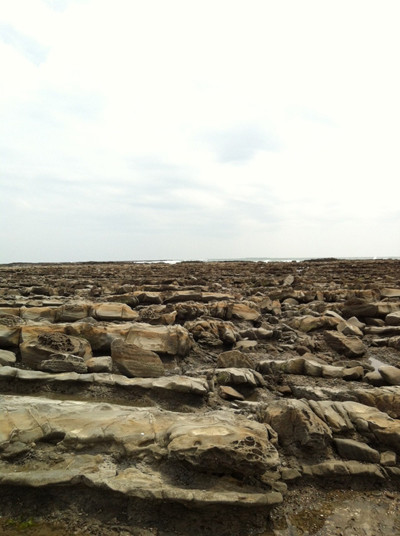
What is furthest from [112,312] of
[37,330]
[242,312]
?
[242,312]

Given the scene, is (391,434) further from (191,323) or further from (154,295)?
(154,295)

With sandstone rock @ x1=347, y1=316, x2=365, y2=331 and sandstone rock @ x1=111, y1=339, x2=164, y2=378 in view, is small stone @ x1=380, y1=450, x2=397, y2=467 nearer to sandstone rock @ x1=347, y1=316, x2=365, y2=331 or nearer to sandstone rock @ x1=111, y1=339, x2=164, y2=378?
sandstone rock @ x1=111, y1=339, x2=164, y2=378

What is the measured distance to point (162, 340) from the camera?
5.80 metres

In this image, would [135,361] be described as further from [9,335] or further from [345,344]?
[345,344]

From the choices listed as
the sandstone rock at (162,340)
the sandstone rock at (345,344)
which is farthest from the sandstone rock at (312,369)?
the sandstone rock at (162,340)

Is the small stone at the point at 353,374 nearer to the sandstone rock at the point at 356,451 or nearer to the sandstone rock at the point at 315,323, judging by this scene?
the sandstone rock at the point at 356,451

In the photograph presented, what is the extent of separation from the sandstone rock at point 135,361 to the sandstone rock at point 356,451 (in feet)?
8.68

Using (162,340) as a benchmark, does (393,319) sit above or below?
above

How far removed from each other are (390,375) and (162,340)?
360cm

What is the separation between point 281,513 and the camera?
8.96 ft

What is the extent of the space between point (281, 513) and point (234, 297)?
7315mm

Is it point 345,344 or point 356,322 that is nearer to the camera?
point 345,344

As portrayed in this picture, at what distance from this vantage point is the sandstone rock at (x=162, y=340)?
18.6 feet

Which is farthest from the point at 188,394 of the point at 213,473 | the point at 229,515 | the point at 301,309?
the point at 301,309
